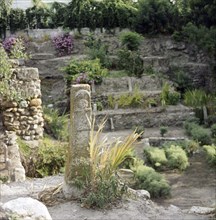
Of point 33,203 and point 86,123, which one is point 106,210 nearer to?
point 86,123

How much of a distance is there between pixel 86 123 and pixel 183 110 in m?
10.2

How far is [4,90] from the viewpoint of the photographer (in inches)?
325

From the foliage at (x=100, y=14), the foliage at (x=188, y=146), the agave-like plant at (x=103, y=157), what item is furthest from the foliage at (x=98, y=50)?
the agave-like plant at (x=103, y=157)

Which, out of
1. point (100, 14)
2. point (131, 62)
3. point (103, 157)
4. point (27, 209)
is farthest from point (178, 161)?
point (100, 14)

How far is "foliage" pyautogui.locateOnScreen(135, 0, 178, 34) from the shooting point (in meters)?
20.2

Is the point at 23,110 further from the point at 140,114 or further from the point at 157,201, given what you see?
the point at 140,114

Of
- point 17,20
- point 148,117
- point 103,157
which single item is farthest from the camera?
point 17,20

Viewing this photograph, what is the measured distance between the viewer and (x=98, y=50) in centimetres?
1883

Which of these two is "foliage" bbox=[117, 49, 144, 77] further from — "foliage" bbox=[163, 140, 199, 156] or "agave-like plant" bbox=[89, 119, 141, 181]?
"agave-like plant" bbox=[89, 119, 141, 181]

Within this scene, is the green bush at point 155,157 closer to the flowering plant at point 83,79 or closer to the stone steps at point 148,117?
the stone steps at point 148,117

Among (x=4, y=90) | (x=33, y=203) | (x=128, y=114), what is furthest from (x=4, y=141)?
(x=128, y=114)

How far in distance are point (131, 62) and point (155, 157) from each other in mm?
8051

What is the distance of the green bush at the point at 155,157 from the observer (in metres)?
10.4

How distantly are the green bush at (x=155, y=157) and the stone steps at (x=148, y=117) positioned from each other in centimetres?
437
